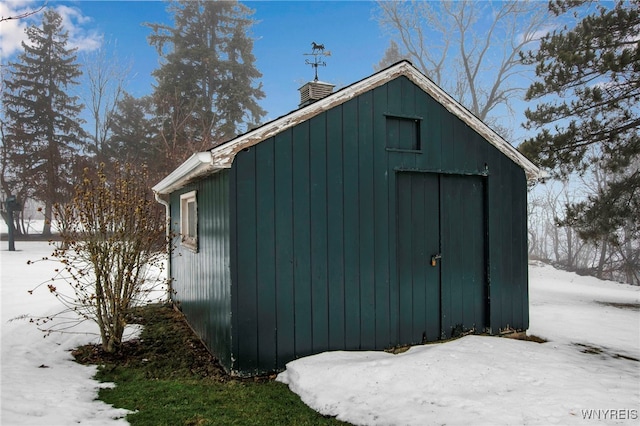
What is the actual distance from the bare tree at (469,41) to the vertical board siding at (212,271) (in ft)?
64.8

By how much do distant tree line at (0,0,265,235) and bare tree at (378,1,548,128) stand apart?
954 centimetres

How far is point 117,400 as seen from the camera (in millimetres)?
4051

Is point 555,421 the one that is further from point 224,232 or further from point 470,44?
point 470,44

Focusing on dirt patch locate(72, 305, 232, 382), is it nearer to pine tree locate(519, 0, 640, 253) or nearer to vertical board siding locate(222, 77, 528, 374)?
vertical board siding locate(222, 77, 528, 374)

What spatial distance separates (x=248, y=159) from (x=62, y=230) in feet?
10.4

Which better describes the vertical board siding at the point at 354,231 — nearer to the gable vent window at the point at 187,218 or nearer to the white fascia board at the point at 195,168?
the white fascia board at the point at 195,168

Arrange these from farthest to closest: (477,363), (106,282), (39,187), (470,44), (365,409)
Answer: (39,187) → (470,44) → (106,282) → (477,363) → (365,409)

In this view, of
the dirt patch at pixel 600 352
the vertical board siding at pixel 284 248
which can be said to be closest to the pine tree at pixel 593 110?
the dirt patch at pixel 600 352

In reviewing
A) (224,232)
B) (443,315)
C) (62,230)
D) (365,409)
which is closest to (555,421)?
(365,409)

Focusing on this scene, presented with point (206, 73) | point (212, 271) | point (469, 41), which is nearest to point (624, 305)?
point (212, 271)

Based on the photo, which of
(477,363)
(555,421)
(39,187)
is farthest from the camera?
(39,187)

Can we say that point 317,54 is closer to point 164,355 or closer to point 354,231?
point 354,231

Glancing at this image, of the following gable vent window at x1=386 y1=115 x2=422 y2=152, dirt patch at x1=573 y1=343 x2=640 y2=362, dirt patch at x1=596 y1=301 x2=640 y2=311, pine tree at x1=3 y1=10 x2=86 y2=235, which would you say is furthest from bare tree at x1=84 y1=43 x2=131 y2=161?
dirt patch at x1=573 y1=343 x2=640 y2=362

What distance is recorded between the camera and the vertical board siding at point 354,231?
472 cm
